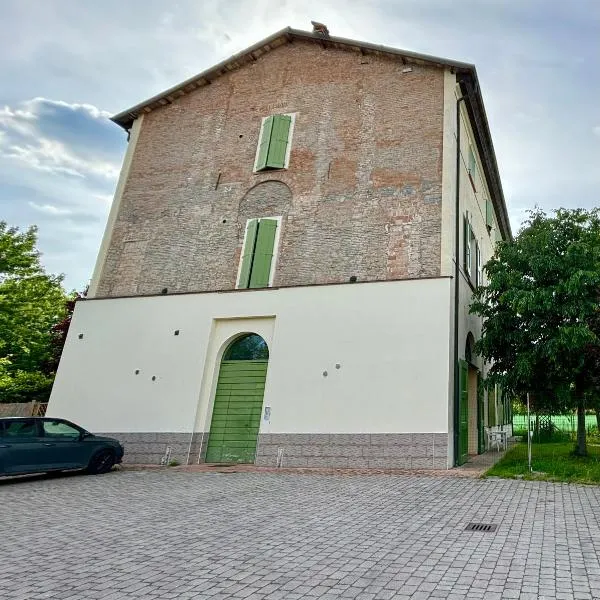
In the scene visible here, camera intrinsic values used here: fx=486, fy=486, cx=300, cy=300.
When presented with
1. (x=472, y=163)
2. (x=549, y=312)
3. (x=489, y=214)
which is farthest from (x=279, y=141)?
(x=489, y=214)

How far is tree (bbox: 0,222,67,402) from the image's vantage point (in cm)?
2234

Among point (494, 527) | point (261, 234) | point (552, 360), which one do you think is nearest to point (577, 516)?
point (494, 527)

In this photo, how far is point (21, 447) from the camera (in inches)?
394

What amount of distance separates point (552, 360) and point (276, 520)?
7853 mm

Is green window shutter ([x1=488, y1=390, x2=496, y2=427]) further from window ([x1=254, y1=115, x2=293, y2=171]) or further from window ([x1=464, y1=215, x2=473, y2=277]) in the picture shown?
window ([x1=254, y1=115, x2=293, y2=171])

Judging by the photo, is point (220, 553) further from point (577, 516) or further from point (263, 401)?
point (263, 401)

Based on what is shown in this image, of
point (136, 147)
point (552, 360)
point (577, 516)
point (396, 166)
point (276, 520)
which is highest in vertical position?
point (136, 147)

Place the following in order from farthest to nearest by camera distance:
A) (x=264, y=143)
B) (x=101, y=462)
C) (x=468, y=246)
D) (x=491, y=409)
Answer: (x=491, y=409) < (x=264, y=143) < (x=468, y=246) < (x=101, y=462)

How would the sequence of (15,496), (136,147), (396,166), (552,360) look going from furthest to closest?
(136,147) → (396,166) → (552,360) → (15,496)

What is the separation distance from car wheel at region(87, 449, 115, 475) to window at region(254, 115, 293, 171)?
889 centimetres

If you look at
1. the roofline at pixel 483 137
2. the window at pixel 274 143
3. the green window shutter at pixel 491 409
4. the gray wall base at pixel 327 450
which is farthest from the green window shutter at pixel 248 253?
the green window shutter at pixel 491 409

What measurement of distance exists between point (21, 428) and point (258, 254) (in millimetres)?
6978

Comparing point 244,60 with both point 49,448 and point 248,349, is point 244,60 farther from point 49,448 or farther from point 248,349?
point 49,448

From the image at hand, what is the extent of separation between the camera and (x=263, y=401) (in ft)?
39.9
